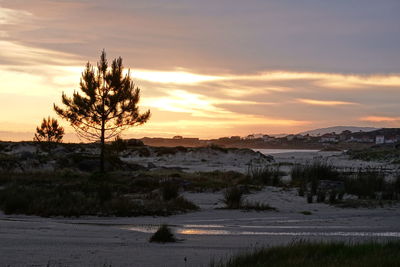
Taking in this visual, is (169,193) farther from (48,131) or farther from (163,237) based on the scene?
(48,131)

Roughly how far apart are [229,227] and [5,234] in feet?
15.9

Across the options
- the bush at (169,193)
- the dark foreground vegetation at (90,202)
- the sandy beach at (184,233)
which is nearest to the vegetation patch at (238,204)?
the sandy beach at (184,233)

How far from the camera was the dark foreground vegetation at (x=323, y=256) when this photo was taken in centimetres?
673

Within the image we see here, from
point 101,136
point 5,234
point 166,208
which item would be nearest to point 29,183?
point 101,136

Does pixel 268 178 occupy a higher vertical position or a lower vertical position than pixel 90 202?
higher

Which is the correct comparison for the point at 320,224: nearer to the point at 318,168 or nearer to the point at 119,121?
the point at 318,168

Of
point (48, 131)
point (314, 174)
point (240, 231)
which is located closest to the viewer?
point (240, 231)

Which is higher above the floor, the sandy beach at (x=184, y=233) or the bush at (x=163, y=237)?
the bush at (x=163, y=237)

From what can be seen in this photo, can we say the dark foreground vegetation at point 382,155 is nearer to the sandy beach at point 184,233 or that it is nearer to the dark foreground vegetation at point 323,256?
the sandy beach at point 184,233

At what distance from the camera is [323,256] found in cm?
735

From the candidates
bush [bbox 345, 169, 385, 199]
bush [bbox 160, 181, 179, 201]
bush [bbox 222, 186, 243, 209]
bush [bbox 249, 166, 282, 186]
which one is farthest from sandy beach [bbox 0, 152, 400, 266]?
bush [bbox 249, 166, 282, 186]

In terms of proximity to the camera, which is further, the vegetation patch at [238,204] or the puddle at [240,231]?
the vegetation patch at [238,204]

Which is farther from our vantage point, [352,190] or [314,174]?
[314,174]

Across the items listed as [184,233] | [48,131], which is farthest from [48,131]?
[184,233]
